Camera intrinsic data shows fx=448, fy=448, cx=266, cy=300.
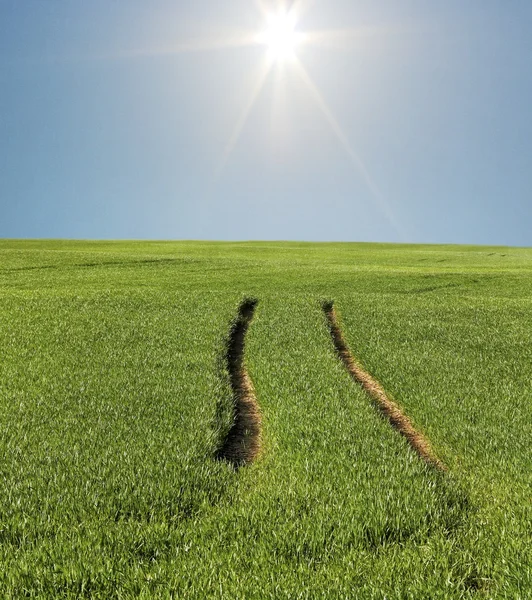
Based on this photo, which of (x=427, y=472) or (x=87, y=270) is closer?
(x=427, y=472)

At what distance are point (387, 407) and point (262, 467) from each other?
14.2 feet

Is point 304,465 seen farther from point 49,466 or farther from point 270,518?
point 49,466

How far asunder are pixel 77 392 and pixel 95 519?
4.81 metres

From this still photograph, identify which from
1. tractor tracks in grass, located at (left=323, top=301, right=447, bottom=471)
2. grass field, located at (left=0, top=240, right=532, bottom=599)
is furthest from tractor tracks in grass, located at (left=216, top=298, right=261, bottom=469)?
tractor tracks in grass, located at (left=323, top=301, right=447, bottom=471)

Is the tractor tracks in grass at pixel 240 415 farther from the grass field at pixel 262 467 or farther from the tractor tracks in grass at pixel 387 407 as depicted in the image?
the tractor tracks in grass at pixel 387 407

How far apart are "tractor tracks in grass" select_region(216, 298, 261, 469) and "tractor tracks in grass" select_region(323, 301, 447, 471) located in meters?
2.85

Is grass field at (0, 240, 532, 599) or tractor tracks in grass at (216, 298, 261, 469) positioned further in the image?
tractor tracks in grass at (216, 298, 261, 469)

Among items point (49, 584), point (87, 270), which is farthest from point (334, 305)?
point (87, 270)

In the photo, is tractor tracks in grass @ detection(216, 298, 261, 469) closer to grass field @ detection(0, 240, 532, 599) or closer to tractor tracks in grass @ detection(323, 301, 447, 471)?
grass field @ detection(0, 240, 532, 599)

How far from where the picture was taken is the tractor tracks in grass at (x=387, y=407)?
8242 millimetres

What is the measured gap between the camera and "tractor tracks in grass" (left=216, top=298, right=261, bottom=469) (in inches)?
324

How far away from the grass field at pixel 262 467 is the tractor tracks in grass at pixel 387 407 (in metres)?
0.22

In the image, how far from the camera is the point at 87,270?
36125 millimetres

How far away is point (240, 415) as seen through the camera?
32.9 ft
